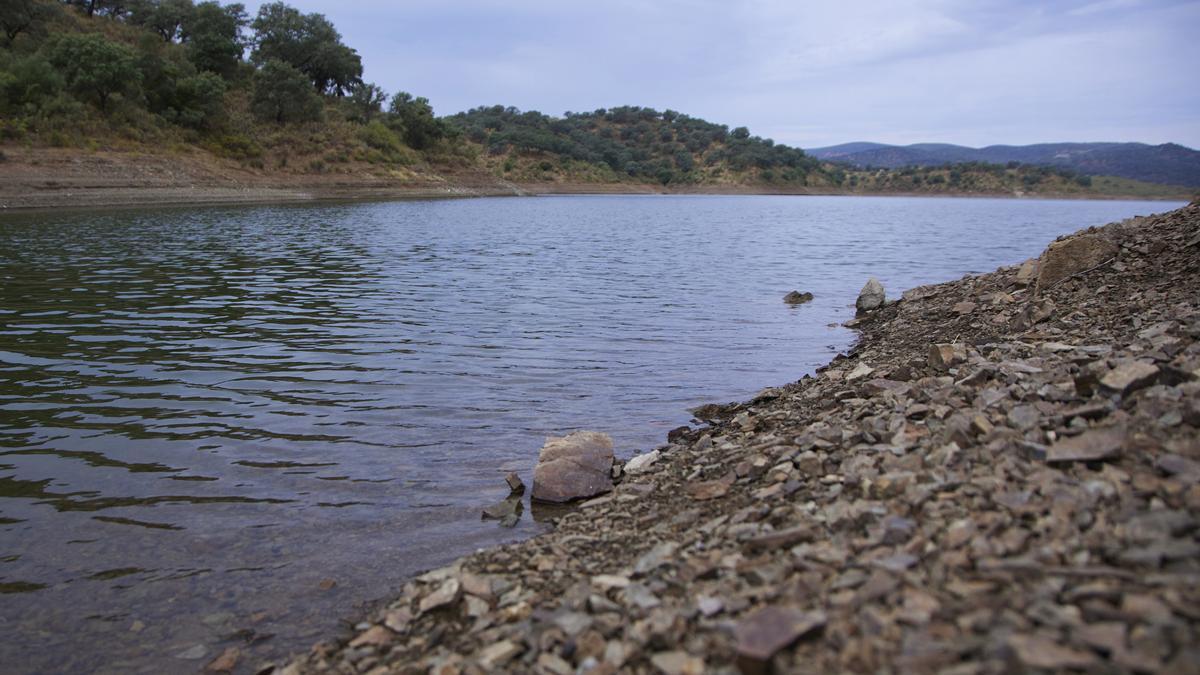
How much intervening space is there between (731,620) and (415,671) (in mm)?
1553

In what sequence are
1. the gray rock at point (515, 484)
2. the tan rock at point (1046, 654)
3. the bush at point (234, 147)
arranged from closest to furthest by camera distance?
the tan rock at point (1046, 654) < the gray rock at point (515, 484) < the bush at point (234, 147)

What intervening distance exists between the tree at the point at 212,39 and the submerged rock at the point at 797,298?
7342 cm

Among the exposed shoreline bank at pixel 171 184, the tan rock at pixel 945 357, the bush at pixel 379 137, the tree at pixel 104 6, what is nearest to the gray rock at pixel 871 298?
the tan rock at pixel 945 357

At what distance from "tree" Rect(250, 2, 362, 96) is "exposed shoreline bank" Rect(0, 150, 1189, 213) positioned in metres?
18.2

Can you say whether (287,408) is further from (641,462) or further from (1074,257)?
(1074,257)

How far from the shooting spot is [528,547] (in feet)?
16.2

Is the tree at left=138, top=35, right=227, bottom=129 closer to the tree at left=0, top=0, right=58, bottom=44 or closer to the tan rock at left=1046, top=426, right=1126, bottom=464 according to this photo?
the tree at left=0, top=0, right=58, bottom=44

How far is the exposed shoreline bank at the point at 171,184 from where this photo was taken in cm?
4044

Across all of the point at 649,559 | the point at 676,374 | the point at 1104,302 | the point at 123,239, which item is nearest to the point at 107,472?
the point at 649,559

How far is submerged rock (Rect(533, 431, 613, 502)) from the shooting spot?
250 inches

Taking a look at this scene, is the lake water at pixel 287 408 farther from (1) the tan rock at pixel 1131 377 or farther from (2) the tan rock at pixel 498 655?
(1) the tan rock at pixel 1131 377

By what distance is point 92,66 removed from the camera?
54000 mm

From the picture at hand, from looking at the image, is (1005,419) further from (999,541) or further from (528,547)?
(528,547)

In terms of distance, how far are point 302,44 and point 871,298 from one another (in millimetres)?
86041
